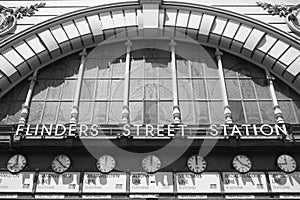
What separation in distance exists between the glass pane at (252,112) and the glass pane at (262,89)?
2.13 ft

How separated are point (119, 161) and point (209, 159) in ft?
13.4

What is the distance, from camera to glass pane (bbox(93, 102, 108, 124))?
18.4 m

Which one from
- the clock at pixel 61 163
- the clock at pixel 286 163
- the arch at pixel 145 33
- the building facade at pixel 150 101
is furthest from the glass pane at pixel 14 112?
the clock at pixel 286 163

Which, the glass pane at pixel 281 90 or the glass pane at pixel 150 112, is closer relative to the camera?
the glass pane at pixel 150 112

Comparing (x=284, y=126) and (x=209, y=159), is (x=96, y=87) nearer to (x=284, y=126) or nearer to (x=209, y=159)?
(x=209, y=159)

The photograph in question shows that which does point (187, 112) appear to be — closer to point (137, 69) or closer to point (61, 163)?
point (137, 69)

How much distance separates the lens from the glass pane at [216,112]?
60.1 feet

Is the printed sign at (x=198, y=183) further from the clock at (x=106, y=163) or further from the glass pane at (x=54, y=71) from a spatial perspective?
the glass pane at (x=54, y=71)

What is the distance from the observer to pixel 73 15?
21.3 m

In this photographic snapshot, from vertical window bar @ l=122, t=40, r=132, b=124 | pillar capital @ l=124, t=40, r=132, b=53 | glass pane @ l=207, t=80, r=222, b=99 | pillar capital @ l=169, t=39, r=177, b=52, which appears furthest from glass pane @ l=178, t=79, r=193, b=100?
pillar capital @ l=124, t=40, r=132, b=53

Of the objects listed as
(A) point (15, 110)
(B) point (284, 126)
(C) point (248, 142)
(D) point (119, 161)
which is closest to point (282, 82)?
(B) point (284, 126)

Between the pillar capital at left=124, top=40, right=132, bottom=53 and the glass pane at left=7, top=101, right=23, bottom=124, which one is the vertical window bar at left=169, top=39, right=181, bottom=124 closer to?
the pillar capital at left=124, top=40, right=132, bottom=53

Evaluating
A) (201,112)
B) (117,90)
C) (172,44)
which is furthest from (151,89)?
(172,44)

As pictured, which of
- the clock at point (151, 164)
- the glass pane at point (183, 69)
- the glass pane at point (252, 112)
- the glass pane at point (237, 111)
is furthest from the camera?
the glass pane at point (183, 69)
